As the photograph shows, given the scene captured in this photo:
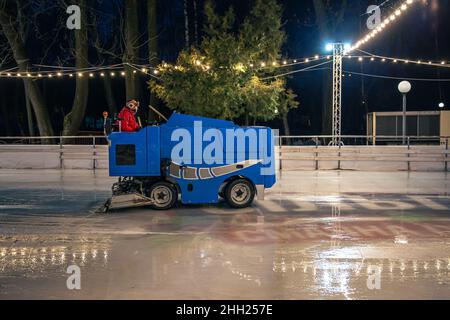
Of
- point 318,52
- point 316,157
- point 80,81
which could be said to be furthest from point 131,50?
point 318,52

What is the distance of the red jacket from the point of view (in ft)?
42.9

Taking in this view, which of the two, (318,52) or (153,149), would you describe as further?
(318,52)

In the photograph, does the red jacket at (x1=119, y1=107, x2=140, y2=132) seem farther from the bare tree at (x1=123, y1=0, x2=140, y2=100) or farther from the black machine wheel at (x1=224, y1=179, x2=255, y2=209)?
the bare tree at (x1=123, y1=0, x2=140, y2=100)

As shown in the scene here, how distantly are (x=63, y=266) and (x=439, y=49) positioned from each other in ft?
85.8

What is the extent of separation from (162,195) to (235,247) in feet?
14.1

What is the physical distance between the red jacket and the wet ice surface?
194 cm

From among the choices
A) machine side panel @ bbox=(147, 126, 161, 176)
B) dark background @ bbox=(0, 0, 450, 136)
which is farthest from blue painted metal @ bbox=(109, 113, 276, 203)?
dark background @ bbox=(0, 0, 450, 136)

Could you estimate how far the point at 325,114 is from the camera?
32031 mm

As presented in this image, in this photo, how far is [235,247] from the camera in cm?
912

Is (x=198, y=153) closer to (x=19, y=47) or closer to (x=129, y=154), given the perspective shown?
(x=129, y=154)

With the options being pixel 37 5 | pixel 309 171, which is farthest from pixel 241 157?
pixel 37 5
